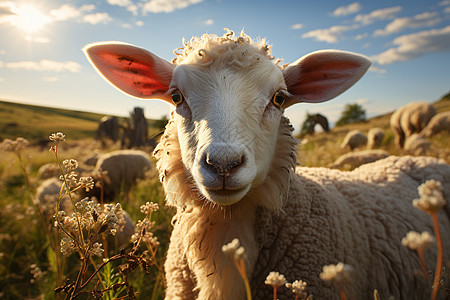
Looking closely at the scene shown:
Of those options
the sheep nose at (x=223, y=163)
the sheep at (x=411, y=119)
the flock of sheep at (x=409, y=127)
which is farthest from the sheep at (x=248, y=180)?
the sheep at (x=411, y=119)

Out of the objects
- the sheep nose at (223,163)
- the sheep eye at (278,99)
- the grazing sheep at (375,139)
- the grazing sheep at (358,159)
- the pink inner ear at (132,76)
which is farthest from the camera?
the grazing sheep at (375,139)

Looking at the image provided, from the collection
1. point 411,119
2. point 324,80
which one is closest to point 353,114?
point 411,119

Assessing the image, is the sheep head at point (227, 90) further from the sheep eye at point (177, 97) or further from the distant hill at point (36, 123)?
the distant hill at point (36, 123)

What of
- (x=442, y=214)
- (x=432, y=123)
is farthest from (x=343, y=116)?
(x=442, y=214)

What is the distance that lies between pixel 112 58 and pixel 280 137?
1552mm

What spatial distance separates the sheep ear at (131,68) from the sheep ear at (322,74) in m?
1.07

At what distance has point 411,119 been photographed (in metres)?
15.4

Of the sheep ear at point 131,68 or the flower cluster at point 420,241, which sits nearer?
the flower cluster at point 420,241

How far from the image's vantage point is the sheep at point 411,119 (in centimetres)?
1522

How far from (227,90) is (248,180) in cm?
69

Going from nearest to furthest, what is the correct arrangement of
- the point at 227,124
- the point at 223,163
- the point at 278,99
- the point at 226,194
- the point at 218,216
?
1. the point at 223,163
2. the point at 226,194
3. the point at 227,124
4. the point at 218,216
5. the point at 278,99

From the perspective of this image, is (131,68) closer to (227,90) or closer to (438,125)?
(227,90)

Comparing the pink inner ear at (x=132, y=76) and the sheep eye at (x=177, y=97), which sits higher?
the pink inner ear at (x=132, y=76)

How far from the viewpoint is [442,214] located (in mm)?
2955
